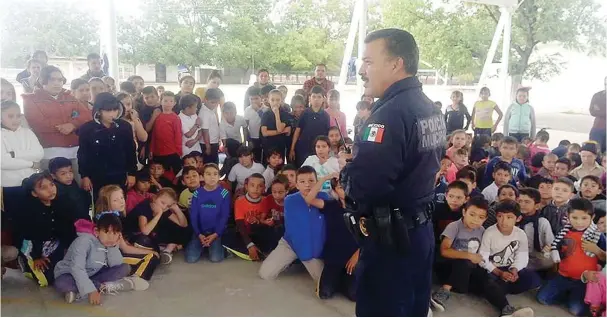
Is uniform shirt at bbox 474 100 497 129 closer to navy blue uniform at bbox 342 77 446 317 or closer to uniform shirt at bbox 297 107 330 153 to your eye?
uniform shirt at bbox 297 107 330 153

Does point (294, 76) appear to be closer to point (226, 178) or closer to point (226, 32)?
point (226, 32)

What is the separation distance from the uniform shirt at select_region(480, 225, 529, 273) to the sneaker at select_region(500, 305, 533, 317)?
1.05 ft

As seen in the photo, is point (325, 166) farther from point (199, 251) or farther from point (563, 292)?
point (563, 292)

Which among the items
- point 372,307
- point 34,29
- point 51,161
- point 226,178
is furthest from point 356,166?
point 34,29

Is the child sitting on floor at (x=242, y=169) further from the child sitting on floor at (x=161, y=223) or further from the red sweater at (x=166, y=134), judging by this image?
the child sitting on floor at (x=161, y=223)

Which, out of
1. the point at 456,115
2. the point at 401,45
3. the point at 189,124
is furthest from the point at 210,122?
the point at 456,115

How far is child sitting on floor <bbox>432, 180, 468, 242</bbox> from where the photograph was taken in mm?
3879

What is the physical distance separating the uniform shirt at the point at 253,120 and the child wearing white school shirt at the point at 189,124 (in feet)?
2.56

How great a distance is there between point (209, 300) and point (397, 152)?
2023 mm

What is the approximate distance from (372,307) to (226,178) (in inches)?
129

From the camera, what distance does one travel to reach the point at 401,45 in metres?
2.04

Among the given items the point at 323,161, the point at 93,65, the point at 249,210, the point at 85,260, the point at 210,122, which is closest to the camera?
the point at 85,260

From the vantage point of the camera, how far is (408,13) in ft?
59.2

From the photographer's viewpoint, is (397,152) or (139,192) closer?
(397,152)
